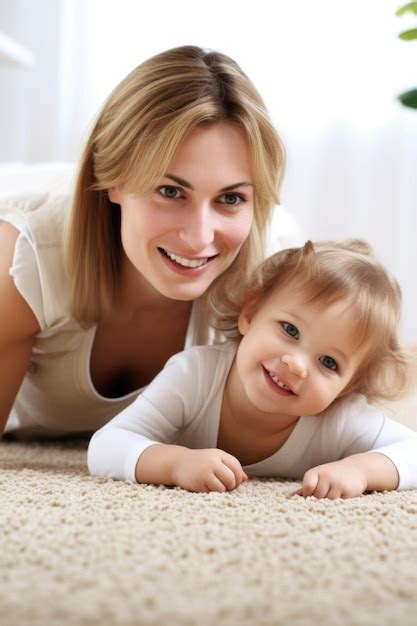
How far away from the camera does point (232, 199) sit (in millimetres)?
1414

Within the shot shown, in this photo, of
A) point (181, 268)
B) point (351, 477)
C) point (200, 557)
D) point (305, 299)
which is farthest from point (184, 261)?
point (200, 557)

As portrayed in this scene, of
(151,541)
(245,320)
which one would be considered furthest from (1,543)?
(245,320)

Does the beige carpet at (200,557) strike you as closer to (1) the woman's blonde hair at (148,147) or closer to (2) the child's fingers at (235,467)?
(2) the child's fingers at (235,467)

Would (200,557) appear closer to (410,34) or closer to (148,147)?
(410,34)

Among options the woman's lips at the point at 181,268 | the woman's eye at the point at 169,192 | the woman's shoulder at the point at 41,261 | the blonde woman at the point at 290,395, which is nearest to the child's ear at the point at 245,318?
the blonde woman at the point at 290,395

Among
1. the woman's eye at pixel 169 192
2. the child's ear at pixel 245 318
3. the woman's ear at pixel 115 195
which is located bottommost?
the child's ear at pixel 245 318

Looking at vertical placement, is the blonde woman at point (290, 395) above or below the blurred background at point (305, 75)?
below

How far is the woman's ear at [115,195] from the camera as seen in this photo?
1.47m

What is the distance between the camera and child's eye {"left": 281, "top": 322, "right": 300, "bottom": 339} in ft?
4.13

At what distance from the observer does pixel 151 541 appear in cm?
85

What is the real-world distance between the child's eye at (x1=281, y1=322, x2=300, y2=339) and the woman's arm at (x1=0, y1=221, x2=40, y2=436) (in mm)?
499

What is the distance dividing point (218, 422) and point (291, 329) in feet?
0.70

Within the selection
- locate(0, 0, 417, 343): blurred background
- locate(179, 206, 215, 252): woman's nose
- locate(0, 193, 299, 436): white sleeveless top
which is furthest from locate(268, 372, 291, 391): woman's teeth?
locate(0, 0, 417, 343): blurred background

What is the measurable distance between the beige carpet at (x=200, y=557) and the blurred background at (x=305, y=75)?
200 cm
